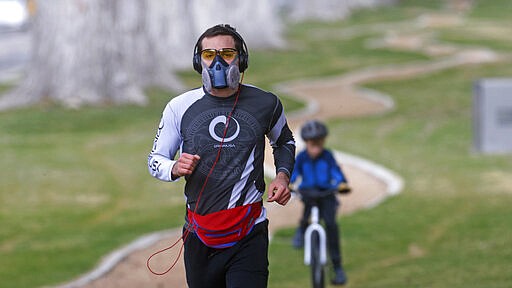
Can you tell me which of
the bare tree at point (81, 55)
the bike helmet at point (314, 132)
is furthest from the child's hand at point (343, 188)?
the bare tree at point (81, 55)

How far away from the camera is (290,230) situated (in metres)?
15.6

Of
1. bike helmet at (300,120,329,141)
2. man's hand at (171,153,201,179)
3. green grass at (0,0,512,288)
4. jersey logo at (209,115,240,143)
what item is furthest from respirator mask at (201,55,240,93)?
green grass at (0,0,512,288)

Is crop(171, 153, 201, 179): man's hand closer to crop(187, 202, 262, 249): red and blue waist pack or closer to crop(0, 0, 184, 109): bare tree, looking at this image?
crop(187, 202, 262, 249): red and blue waist pack

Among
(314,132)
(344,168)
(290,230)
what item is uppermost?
(314,132)

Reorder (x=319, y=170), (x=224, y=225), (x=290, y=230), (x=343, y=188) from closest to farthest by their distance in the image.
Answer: (x=224, y=225)
(x=343, y=188)
(x=319, y=170)
(x=290, y=230)

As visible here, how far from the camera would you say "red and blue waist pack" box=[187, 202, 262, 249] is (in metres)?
6.54

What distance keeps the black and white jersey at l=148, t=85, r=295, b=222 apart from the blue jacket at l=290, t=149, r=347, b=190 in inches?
177

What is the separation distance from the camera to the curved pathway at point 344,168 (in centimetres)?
1290

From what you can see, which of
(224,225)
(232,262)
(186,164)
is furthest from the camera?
(232,262)

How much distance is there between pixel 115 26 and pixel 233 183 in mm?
25157

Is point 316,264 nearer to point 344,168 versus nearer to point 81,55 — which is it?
point 344,168

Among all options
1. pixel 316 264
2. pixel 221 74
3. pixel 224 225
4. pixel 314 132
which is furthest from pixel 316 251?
pixel 221 74

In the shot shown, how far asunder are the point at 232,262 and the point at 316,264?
420cm

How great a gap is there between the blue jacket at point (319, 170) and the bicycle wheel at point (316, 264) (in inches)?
22.1
